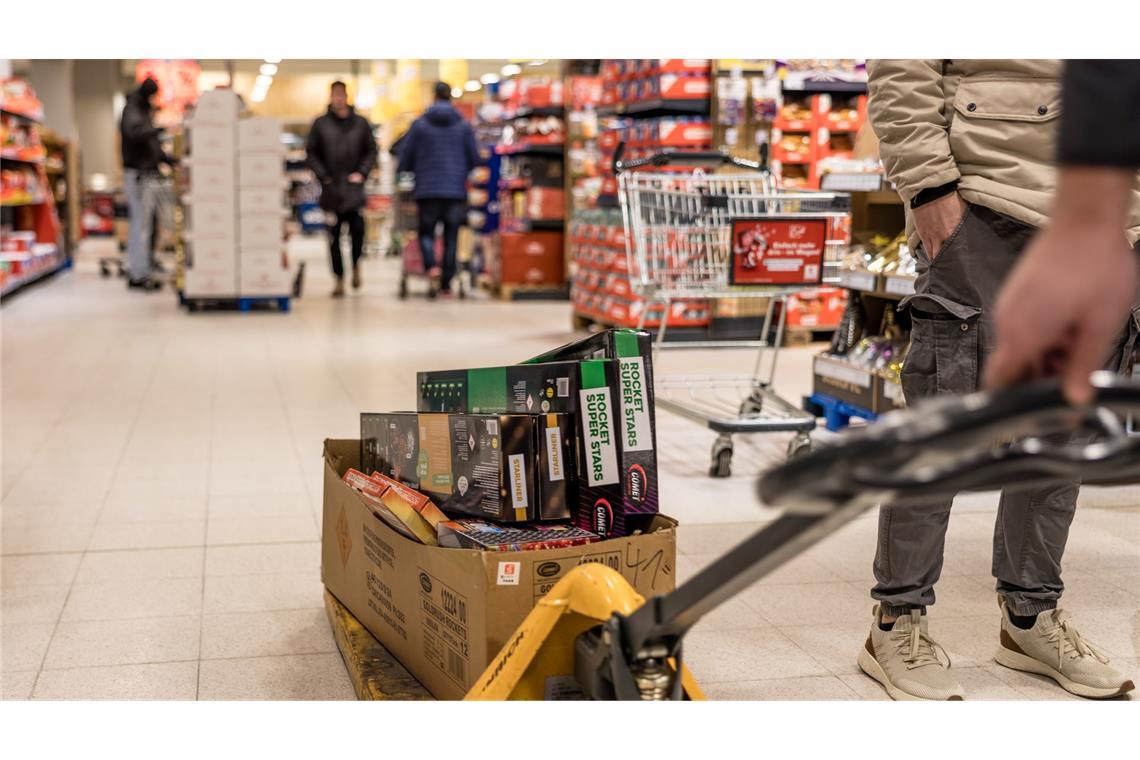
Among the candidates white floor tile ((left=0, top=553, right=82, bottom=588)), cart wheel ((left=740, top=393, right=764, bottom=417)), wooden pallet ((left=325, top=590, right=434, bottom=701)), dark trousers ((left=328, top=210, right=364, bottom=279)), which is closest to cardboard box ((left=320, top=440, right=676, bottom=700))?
wooden pallet ((left=325, top=590, right=434, bottom=701))

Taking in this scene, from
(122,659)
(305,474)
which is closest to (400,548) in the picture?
(122,659)

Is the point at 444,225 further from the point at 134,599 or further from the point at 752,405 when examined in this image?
the point at 134,599

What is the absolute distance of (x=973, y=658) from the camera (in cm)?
247

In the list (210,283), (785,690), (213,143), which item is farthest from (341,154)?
(785,690)

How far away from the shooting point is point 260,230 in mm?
9570

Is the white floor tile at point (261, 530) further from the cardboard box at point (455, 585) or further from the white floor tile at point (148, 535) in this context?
the cardboard box at point (455, 585)

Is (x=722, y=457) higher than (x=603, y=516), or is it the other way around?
(x=603, y=516)

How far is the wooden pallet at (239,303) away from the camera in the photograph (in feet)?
31.6

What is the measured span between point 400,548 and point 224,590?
0.96 m

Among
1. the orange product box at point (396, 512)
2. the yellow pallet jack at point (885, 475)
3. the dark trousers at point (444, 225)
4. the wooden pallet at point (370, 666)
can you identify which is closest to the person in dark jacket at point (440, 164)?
the dark trousers at point (444, 225)

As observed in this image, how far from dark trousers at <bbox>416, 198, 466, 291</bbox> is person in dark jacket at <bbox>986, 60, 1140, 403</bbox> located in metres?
9.94

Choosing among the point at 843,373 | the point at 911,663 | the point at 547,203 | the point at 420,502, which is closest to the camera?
the point at 420,502

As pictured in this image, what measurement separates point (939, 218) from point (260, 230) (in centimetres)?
806

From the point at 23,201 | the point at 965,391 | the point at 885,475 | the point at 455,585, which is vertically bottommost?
the point at 455,585
